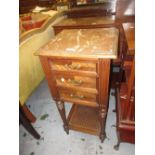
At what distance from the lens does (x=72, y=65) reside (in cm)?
80

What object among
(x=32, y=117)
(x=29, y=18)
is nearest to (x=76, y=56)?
(x=32, y=117)

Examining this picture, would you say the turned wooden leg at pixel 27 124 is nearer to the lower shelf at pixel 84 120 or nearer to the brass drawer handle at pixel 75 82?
the lower shelf at pixel 84 120

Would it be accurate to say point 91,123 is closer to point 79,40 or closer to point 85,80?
point 85,80

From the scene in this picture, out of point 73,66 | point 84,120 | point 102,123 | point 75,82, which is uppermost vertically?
point 73,66

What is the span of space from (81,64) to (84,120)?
27.4 inches

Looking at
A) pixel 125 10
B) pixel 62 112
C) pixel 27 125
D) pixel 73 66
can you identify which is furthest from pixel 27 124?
pixel 125 10

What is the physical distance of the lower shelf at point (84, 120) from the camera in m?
1.22

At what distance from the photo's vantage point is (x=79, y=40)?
2.92 ft

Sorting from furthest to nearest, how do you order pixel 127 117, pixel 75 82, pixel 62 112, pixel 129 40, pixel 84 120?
pixel 84 120 < pixel 62 112 < pixel 127 117 < pixel 75 82 < pixel 129 40

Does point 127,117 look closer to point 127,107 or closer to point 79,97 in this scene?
point 127,107

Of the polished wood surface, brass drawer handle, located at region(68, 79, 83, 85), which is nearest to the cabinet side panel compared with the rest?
brass drawer handle, located at region(68, 79, 83, 85)

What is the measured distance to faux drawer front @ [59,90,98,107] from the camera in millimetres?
936

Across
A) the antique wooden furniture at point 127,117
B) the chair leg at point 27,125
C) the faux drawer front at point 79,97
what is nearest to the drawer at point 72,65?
the faux drawer front at point 79,97

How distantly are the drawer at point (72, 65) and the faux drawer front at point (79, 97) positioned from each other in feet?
0.64
